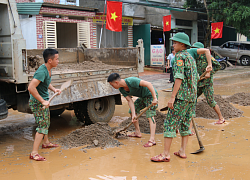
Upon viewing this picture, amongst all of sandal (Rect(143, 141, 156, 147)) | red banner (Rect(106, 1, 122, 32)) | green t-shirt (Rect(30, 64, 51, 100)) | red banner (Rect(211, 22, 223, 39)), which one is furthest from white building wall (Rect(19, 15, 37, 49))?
red banner (Rect(211, 22, 223, 39))

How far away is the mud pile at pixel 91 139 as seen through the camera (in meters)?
4.43

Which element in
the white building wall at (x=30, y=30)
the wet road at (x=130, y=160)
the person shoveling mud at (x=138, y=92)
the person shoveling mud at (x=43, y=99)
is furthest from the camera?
the white building wall at (x=30, y=30)

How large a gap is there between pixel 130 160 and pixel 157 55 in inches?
477

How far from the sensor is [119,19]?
11.3m

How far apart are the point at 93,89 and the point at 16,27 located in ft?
5.75

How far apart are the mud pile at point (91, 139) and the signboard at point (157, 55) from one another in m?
11.0

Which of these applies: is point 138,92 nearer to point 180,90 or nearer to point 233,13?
point 180,90

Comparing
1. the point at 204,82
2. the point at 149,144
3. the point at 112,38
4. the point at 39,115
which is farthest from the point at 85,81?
the point at 112,38

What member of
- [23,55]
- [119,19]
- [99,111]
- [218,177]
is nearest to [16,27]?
[23,55]

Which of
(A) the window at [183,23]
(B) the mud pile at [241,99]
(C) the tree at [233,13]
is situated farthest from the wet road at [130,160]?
(A) the window at [183,23]

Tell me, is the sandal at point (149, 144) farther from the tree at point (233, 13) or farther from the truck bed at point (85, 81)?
the tree at point (233, 13)

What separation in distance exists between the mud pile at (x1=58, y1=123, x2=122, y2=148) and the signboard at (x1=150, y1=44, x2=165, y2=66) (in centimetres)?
1103

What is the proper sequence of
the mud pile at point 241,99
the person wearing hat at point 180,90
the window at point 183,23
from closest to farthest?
the person wearing hat at point 180,90
the mud pile at point 241,99
the window at point 183,23

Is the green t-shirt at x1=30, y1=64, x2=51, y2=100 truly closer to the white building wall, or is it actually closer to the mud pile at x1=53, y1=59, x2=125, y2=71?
the mud pile at x1=53, y1=59, x2=125, y2=71
